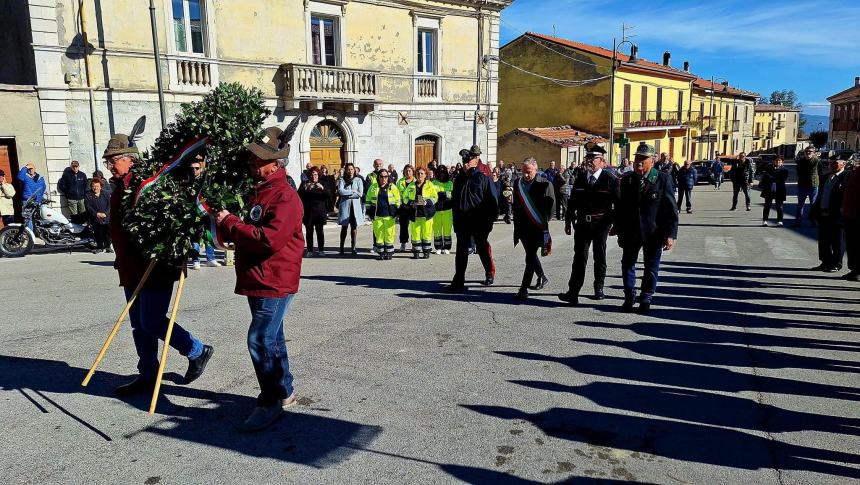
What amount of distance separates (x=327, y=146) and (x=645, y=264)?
1473cm

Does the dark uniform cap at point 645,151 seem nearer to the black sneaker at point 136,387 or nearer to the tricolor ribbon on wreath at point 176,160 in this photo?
the tricolor ribbon on wreath at point 176,160

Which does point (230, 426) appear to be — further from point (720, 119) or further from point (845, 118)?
point (845, 118)

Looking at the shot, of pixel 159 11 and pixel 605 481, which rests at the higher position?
pixel 159 11

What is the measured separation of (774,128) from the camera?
285ft

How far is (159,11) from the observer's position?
15836mm

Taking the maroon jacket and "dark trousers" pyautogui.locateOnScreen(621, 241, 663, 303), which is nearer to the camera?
the maroon jacket

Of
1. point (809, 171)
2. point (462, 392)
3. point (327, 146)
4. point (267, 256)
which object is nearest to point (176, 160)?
point (267, 256)

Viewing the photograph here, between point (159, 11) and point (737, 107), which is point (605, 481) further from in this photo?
point (737, 107)

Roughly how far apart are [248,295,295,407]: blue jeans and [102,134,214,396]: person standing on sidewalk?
0.85m

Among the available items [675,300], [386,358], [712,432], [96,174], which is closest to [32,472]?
[386,358]

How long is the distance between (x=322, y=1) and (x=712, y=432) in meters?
18.2

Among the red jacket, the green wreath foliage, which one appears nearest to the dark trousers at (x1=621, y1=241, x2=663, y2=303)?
the red jacket

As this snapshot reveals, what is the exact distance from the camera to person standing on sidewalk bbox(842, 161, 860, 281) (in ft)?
24.3

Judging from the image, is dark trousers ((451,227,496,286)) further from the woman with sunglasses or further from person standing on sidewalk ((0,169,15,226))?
person standing on sidewalk ((0,169,15,226))
